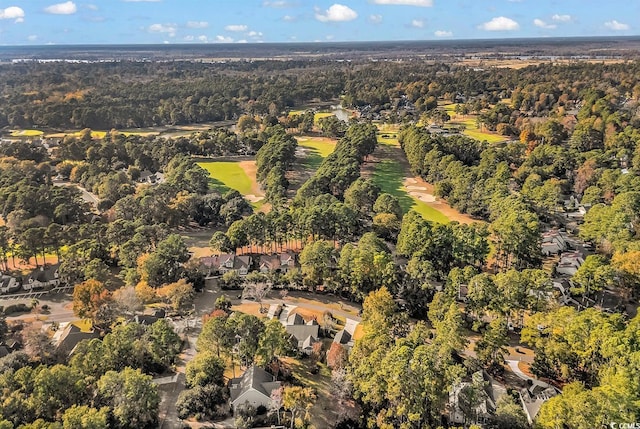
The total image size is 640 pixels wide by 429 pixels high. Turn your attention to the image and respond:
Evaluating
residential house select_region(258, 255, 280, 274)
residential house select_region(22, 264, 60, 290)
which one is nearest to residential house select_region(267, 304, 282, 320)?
residential house select_region(258, 255, 280, 274)

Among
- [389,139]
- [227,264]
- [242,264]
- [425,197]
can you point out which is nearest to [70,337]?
[227,264]

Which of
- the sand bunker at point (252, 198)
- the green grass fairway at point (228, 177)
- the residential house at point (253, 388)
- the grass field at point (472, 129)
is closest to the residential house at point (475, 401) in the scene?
the residential house at point (253, 388)

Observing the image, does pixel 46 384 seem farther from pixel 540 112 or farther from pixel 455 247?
pixel 540 112

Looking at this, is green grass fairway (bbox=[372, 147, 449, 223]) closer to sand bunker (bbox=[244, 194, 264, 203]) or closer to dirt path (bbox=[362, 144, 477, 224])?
dirt path (bbox=[362, 144, 477, 224])

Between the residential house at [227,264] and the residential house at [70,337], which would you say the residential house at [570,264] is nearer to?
the residential house at [227,264]

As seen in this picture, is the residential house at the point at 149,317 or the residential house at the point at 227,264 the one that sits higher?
the residential house at the point at 227,264

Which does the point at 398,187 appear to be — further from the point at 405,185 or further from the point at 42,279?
the point at 42,279
